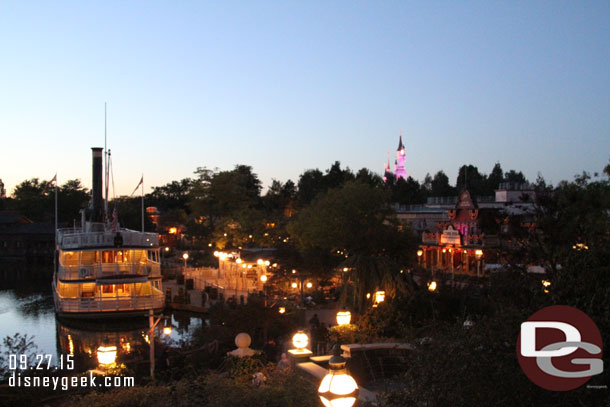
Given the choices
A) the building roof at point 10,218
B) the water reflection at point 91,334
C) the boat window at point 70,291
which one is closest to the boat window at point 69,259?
the boat window at point 70,291

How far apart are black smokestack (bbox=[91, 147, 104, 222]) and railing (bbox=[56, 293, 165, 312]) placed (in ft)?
48.2

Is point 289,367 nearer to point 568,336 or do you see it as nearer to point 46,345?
point 568,336

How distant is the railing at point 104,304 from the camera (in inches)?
1332

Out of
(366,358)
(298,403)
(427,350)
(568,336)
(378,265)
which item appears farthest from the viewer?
(378,265)

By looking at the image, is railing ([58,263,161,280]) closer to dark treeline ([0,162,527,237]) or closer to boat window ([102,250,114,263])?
boat window ([102,250,114,263])

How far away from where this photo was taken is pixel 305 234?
41.1 m

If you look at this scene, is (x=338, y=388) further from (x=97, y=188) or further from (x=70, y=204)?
(x=70, y=204)

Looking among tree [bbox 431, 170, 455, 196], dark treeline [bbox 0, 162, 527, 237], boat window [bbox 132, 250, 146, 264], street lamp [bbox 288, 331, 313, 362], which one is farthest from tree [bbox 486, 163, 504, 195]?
street lamp [bbox 288, 331, 313, 362]

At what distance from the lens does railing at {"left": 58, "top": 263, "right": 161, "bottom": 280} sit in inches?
1359

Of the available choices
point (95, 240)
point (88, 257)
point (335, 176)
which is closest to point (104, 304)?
point (95, 240)

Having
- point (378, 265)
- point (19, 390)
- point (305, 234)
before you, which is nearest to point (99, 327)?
point (305, 234)

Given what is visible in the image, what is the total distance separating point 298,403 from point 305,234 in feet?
104

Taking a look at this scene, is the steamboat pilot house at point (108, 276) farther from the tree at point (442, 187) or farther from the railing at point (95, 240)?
the tree at point (442, 187)

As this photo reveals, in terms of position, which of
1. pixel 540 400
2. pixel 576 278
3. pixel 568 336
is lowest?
pixel 540 400
